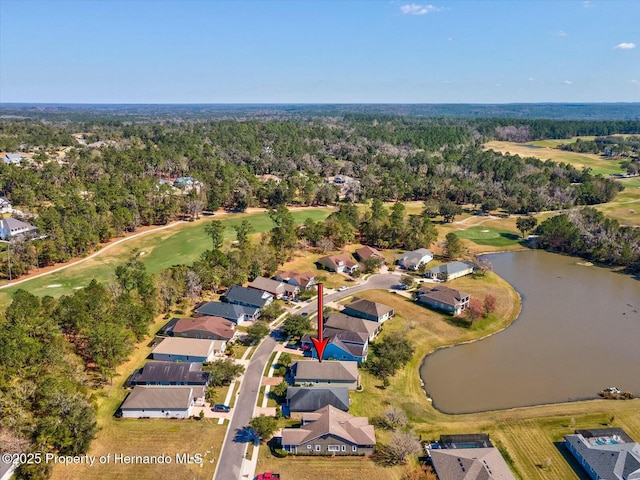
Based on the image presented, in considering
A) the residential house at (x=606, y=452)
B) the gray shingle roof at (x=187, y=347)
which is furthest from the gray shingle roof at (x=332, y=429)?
the residential house at (x=606, y=452)

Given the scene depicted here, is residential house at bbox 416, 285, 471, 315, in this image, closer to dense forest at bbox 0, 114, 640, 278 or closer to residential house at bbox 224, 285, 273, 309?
residential house at bbox 224, 285, 273, 309

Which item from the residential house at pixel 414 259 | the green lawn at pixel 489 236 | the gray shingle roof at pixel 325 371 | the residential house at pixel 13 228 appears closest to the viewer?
the gray shingle roof at pixel 325 371

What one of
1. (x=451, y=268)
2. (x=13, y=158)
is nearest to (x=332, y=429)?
(x=451, y=268)

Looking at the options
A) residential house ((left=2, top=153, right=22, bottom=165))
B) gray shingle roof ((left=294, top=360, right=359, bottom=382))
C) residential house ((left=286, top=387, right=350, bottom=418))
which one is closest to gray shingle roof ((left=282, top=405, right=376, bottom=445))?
residential house ((left=286, top=387, right=350, bottom=418))

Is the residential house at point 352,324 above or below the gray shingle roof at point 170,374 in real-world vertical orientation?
above

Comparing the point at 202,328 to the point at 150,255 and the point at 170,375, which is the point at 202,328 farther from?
the point at 150,255

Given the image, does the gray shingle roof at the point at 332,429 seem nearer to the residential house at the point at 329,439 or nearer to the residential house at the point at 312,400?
the residential house at the point at 329,439

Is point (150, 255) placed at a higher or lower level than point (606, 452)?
lower

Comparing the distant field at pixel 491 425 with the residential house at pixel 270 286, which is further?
the residential house at pixel 270 286
